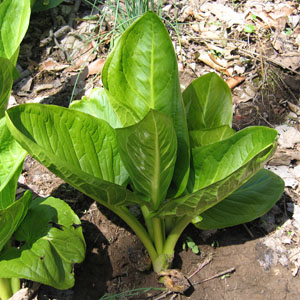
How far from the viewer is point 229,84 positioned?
2.27m

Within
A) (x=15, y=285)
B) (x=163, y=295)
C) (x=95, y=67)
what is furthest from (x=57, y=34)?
(x=163, y=295)

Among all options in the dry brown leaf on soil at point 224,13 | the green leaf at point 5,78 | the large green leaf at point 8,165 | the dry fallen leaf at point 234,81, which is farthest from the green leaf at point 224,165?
the dry brown leaf on soil at point 224,13

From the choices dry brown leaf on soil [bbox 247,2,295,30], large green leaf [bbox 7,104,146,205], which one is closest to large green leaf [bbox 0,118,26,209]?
large green leaf [bbox 7,104,146,205]

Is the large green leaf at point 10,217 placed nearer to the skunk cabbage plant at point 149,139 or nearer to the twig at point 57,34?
the skunk cabbage plant at point 149,139

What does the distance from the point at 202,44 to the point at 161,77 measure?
55.2 inches

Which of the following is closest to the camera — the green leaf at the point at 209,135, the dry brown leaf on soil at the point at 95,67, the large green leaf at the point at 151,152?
the large green leaf at the point at 151,152

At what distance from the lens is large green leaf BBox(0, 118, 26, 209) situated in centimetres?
138

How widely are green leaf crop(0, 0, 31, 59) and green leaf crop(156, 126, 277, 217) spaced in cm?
91

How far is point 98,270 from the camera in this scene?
1623 mm

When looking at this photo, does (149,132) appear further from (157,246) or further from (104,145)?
(157,246)

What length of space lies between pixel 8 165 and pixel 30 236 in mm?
263

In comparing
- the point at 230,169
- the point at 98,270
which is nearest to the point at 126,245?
the point at 98,270

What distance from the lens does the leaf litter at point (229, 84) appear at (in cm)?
162

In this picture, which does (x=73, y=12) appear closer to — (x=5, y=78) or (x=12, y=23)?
(x=12, y=23)
